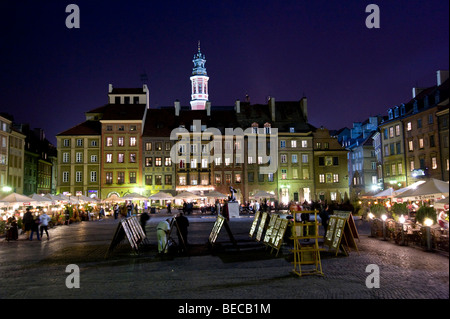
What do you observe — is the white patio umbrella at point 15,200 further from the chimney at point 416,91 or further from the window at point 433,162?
the chimney at point 416,91

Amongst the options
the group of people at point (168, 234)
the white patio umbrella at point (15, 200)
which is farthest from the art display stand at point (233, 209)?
the group of people at point (168, 234)

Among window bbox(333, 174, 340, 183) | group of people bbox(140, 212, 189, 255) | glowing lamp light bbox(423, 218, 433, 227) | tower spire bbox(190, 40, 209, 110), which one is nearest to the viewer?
group of people bbox(140, 212, 189, 255)

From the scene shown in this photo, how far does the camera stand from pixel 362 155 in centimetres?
7462

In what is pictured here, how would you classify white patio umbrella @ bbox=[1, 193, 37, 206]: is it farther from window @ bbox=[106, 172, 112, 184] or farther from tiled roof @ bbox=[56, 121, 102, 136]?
tiled roof @ bbox=[56, 121, 102, 136]

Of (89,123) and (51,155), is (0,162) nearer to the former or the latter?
(89,123)

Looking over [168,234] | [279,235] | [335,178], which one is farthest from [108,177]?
[279,235]

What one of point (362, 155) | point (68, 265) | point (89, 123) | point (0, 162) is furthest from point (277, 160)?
point (68, 265)

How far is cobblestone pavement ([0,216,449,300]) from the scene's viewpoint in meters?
8.94

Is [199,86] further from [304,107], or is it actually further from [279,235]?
[279,235]

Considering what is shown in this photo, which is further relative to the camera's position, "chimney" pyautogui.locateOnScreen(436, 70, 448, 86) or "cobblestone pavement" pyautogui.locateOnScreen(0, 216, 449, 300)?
"chimney" pyautogui.locateOnScreen(436, 70, 448, 86)

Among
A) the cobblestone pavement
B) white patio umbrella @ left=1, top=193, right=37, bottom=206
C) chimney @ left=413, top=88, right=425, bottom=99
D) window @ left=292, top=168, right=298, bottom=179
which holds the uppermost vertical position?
chimney @ left=413, top=88, right=425, bottom=99

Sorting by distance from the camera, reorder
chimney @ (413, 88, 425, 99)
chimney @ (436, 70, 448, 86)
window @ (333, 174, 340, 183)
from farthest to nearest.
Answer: window @ (333, 174, 340, 183) < chimney @ (413, 88, 425, 99) < chimney @ (436, 70, 448, 86)

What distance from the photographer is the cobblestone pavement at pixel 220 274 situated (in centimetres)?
894

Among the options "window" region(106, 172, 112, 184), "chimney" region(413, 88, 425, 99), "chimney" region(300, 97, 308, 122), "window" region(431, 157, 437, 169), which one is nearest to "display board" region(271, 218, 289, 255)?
"window" region(431, 157, 437, 169)
